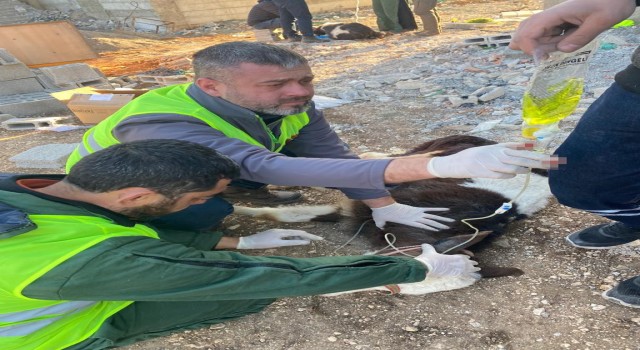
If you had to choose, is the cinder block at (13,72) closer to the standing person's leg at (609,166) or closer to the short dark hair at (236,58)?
the short dark hair at (236,58)

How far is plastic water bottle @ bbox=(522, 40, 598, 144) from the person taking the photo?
1957mm

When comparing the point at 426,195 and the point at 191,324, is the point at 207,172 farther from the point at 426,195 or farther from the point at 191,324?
the point at 426,195

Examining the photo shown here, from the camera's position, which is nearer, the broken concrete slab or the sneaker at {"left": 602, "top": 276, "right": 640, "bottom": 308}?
the sneaker at {"left": 602, "top": 276, "right": 640, "bottom": 308}

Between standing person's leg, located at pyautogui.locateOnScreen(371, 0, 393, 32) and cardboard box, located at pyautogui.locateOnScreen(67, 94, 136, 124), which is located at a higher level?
standing person's leg, located at pyautogui.locateOnScreen(371, 0, 393, 32)

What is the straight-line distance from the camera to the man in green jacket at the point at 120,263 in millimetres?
1381

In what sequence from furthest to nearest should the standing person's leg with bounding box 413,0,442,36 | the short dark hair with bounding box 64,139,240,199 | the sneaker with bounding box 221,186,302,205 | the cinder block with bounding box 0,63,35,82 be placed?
the standing person's leg with bounding box 413,0,442,36 → the cinder block with bounding box 0,63,35,82 → the sneaker with bounding box 221,186,302,205 → the short dark hair with bounding box 64,139,240,199

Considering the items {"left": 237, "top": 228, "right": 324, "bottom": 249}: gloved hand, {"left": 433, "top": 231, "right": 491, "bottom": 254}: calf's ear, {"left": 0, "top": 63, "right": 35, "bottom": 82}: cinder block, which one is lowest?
{"left": 237, "top": 228, "right": 324, "bottom": 249}: gloved hand

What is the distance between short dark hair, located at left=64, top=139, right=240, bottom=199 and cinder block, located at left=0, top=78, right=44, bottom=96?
19.5ft

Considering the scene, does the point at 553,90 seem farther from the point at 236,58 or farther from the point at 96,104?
the point at 96,104

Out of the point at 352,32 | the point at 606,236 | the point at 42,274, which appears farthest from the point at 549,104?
the point at 352,32

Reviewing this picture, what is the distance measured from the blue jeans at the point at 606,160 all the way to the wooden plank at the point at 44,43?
827 centimetres

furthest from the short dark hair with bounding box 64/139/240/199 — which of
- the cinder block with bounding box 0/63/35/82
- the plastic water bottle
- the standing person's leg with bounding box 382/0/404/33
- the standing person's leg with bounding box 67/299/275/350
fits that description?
the standing person's leg with bounding box 382/0/404/33

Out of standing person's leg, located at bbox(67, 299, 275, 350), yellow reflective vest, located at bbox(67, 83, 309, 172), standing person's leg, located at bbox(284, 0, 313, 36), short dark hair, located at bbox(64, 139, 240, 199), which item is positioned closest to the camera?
short dark hair, located at bbox(64, 139, 240, 199)

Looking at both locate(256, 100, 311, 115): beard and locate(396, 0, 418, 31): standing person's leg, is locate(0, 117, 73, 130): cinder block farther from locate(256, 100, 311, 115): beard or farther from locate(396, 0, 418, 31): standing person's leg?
locate(396, 0, 418, 31): standing person's leg
